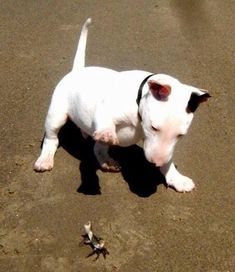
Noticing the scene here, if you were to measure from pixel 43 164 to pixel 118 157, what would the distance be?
0.57 m

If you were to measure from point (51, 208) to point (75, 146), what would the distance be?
0.72m

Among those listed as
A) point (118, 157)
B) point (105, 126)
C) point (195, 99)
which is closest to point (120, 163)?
point (118, 157)

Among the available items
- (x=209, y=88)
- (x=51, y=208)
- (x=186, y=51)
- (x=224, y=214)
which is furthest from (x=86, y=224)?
(x=186, y=51)

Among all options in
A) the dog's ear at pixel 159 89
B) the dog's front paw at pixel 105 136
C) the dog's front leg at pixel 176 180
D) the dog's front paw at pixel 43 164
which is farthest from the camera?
the dog's front paw at pixel 43 164

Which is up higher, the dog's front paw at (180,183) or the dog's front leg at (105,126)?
the dog's front leg at (105,126)

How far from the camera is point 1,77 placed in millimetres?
5348

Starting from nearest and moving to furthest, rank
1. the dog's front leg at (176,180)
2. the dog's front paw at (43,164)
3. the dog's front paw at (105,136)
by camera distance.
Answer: the dog's front paw at (105,136) → the dog's front leg at (176,180) → the dog's front paw at (43,164)

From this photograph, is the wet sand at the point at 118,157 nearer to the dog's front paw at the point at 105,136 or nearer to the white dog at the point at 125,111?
the white dog at the point at 125,111

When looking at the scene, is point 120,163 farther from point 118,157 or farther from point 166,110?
point 166,110

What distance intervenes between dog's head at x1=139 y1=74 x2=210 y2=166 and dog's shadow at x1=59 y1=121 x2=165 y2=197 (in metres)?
0.79

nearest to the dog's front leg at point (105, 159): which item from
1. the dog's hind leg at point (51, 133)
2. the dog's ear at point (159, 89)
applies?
the dog's hind leg at point (51, 133)

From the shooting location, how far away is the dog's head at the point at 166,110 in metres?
3.37

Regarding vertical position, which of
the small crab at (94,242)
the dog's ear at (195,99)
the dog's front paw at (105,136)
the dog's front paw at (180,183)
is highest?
the dog's ear at (195,99)

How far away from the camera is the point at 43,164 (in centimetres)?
432
